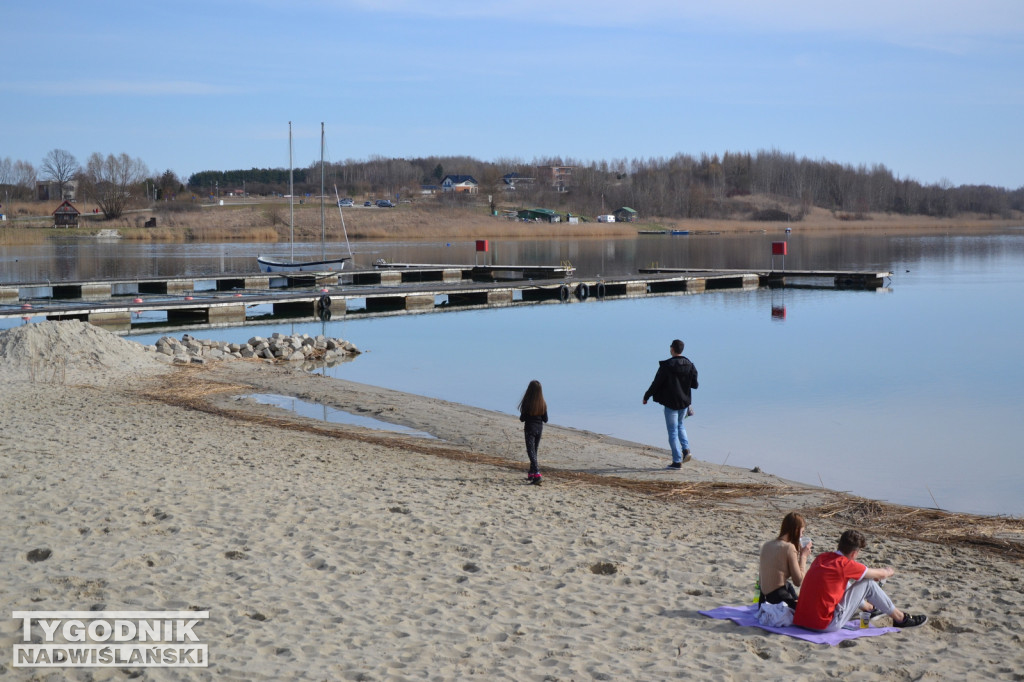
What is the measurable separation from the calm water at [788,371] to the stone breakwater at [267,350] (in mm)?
1022

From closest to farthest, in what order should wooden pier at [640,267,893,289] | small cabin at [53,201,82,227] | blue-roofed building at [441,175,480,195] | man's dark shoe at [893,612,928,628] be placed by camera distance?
man's dark shoe at [893,612,928,628]
wooden pier at [640,267,893,289]
small cabin at [53,201,82,227]
blue-roofed building at [441,175,480,195]

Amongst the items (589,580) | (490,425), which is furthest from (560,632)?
(490,425)

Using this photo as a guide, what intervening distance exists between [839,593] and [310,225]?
10678 cm

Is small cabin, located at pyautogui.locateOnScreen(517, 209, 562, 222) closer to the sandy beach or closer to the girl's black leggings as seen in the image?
the sandy beach

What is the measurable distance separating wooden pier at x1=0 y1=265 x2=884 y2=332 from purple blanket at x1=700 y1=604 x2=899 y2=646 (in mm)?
25346

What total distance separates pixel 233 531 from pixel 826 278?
46.1 m

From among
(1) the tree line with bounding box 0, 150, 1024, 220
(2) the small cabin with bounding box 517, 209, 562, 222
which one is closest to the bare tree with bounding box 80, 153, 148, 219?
(1) the tree line with bounding box 0, 150, 1024, 220

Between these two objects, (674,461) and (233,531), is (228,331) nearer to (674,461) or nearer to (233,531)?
(674,461)

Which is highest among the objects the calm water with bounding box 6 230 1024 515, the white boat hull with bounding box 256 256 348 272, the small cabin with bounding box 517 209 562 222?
the small cabin with bounding box 517 209 562 222

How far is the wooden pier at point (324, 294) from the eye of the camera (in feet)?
98.5

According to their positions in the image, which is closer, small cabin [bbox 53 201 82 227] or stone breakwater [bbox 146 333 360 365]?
stone breakwater [bbox 146 333 360 365]

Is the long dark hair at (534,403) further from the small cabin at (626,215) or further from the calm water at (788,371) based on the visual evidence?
the small cabin at (626,215)

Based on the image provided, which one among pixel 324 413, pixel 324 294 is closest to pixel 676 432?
pixel 324 413

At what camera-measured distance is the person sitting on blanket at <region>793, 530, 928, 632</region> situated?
6.43 metres
